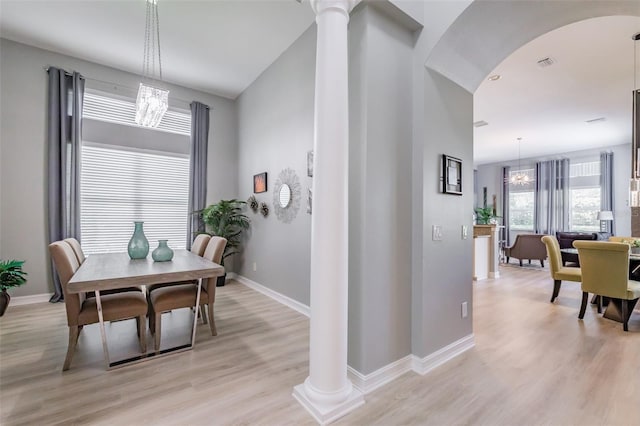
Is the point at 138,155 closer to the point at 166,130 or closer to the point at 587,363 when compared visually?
the point at 166,130

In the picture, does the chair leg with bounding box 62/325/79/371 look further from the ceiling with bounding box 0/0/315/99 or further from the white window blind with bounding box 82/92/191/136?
the white window blind with bounding box 82/92/191/136

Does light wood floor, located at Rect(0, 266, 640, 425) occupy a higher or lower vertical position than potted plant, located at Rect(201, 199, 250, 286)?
lower

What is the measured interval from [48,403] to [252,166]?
346 centimetres

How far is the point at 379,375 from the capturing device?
1.98 metres

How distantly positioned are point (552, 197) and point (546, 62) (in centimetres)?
638

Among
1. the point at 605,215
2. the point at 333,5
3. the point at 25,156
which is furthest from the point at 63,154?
the point at 605,215

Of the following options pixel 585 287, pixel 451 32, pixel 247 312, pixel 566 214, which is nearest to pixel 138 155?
pixel 247 312

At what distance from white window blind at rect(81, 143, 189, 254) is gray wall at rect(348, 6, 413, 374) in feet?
12.2

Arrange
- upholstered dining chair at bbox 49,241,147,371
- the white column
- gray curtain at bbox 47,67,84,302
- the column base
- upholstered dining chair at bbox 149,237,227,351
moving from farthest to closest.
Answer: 1. gray curtain at bbox 47,67,84,302
2. upholstered dining chair at bbox 149,237,227,351
3. upholstered dining chair at bbox 49,241,147,371
4. the white column
5. the column base

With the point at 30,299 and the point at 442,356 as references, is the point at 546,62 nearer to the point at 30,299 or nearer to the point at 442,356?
the point at 442,356

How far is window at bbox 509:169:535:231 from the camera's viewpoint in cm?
891

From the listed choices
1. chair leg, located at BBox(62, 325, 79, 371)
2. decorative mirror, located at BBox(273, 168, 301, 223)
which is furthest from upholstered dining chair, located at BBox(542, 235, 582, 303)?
chair leg, located at BBox(62, 325, 79, 371)

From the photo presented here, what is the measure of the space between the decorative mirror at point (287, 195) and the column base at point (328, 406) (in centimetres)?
205

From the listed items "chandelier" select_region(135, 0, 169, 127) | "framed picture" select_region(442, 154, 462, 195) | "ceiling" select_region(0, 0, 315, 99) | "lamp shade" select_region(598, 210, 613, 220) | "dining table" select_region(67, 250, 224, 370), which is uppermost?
"ceiling" select_region(0, 0, 315, 99)
